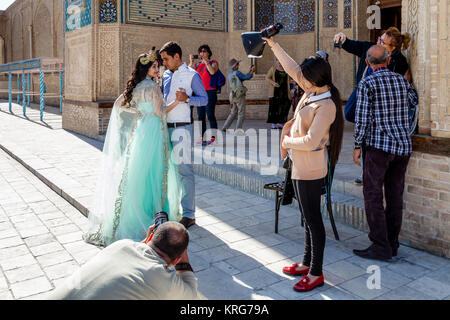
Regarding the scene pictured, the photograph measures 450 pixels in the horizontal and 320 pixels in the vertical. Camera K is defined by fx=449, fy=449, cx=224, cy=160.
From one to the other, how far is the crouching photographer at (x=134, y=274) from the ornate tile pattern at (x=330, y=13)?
889 centimetres

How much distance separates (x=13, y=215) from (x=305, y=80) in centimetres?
340

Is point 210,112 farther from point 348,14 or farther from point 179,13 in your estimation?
point 348,14

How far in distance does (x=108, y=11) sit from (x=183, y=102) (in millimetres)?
6089

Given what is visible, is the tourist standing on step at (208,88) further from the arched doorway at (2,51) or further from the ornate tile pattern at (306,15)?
the arched doorway at (2,51)

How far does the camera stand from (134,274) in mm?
1689

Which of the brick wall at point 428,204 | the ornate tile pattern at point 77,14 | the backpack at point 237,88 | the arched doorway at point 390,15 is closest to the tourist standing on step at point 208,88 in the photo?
the backpack at point 237,88

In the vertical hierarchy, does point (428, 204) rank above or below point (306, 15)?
below

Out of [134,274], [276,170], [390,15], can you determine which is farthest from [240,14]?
[134,274]

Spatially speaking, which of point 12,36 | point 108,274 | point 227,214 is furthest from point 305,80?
point 12,36

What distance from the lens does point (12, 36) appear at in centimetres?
2672

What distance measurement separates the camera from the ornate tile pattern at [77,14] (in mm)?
9367

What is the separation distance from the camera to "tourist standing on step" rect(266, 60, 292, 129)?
341 inches

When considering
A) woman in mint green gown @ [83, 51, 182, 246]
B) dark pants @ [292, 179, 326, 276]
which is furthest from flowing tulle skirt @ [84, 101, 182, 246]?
dark pants @ [292, 179, 326, 276]
